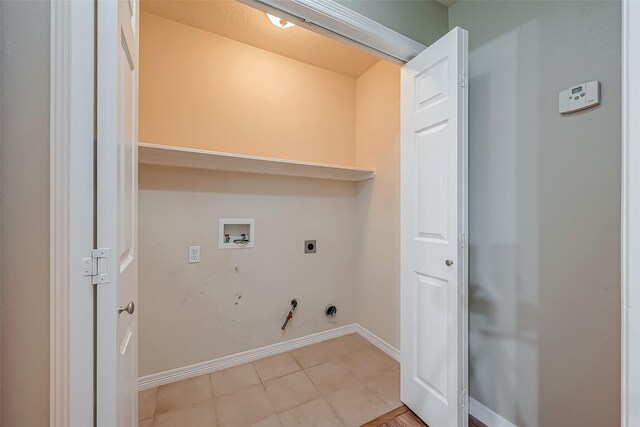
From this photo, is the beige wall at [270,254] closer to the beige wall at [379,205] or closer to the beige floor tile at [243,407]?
the beige wall at [379,205]

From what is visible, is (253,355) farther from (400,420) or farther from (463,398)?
(463,398)

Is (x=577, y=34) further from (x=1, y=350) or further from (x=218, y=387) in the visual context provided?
(x=218, y=387)

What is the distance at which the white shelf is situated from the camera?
1.62 meters

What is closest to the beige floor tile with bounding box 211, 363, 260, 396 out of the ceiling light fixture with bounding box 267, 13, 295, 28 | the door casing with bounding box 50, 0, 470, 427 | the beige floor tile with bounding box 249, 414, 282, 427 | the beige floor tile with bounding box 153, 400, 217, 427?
the beige floor tile with bounding box 153, 400, 217, 427

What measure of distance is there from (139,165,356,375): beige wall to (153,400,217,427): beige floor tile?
363mm

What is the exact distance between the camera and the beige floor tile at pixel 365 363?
191 cm

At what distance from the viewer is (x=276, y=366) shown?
1.99 meters

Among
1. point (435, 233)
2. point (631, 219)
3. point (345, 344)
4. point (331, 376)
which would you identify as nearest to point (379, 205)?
point (435, 233)

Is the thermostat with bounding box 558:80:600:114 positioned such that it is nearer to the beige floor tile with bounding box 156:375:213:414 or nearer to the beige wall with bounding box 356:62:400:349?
the beige wall with bounding box 356:62:400:349

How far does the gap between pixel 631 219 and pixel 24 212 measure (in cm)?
154

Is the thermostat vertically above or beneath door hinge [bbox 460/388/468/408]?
above

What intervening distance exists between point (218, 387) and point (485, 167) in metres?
2.24

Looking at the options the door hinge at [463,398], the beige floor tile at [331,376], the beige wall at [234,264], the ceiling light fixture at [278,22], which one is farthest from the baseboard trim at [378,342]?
the ceiling light fixture at [278,22]

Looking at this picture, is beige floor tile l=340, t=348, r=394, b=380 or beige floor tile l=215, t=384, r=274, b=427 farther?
beige floor tile l=340, t=348, r=394, b=380
